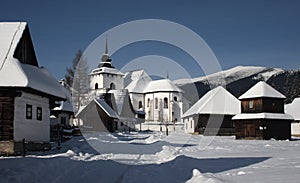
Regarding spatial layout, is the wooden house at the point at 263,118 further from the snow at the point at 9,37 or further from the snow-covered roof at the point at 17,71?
the snow at the point at 9,37

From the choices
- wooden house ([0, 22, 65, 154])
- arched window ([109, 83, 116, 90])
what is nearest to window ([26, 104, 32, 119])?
wooden house ([0, 22, 65, 154])

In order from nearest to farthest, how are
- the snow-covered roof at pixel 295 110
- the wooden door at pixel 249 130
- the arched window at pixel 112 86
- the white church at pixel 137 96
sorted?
the wooden door at pixel 249 130
the snow-covered roof at pixel 295 110
the white church at pixel 137 96
the arched window at pixel 112 86

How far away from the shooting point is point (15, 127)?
20.0 m

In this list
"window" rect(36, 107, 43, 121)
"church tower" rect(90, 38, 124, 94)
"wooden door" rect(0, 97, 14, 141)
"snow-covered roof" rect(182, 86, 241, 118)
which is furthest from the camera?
"church tower" rect(90, 38, 124, 94)

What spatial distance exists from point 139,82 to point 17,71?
86735 mm

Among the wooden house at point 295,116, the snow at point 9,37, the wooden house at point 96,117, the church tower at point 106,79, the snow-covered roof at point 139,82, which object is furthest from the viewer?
the church tower at point 106,79

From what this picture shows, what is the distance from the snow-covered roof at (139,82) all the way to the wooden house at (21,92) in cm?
7821

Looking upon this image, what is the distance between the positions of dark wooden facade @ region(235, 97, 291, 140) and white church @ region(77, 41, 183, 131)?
3161 cm

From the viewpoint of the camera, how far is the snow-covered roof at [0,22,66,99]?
1958cm

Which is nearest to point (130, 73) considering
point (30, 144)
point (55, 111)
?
point (55, 111)

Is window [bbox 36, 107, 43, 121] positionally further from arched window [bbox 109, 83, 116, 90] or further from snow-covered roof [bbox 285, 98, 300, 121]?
arched window [bbox 109, 83, 116, 90]

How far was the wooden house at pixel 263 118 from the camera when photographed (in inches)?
1763

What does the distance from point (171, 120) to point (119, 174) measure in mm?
82621

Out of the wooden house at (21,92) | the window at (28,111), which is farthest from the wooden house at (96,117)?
the window at (28,111)
